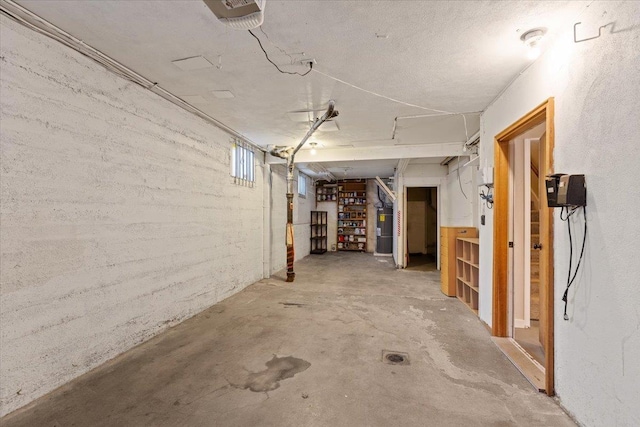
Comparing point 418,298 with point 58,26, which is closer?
point 58,26

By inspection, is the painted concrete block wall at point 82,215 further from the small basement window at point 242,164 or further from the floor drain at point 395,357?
the floor drain at point 395,357

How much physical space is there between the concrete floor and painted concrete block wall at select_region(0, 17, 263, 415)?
22 cm

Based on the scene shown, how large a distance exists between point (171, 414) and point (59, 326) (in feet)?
3.33

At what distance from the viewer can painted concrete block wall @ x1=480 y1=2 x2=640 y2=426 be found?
1.23 metres

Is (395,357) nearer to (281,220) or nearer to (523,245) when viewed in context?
(523,245)

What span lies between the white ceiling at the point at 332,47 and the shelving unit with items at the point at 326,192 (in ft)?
21.1

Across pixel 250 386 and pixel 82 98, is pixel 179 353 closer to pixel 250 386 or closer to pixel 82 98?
pixel 250 386

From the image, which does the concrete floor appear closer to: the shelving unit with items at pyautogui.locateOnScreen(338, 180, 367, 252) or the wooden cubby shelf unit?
the wooden cubby shelf unit

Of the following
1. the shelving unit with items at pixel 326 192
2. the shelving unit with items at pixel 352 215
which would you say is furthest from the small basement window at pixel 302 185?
the shelving unit with items at pixel 352 215

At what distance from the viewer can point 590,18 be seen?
59.2 inches

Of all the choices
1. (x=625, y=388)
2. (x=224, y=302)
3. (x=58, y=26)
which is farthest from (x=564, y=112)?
(x=224, y=302)

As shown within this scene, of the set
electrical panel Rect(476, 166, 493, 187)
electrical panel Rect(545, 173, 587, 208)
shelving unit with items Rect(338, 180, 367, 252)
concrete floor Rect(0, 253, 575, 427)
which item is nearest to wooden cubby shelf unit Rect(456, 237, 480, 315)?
concrete floor Rect(0, 253, 575, 427)

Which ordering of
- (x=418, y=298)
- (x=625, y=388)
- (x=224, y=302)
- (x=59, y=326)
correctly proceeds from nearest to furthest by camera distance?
(x=625, y=388), (x=59, y=326), (x=224, y=302), (x=418, y=298)

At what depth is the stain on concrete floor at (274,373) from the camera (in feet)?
6.28
